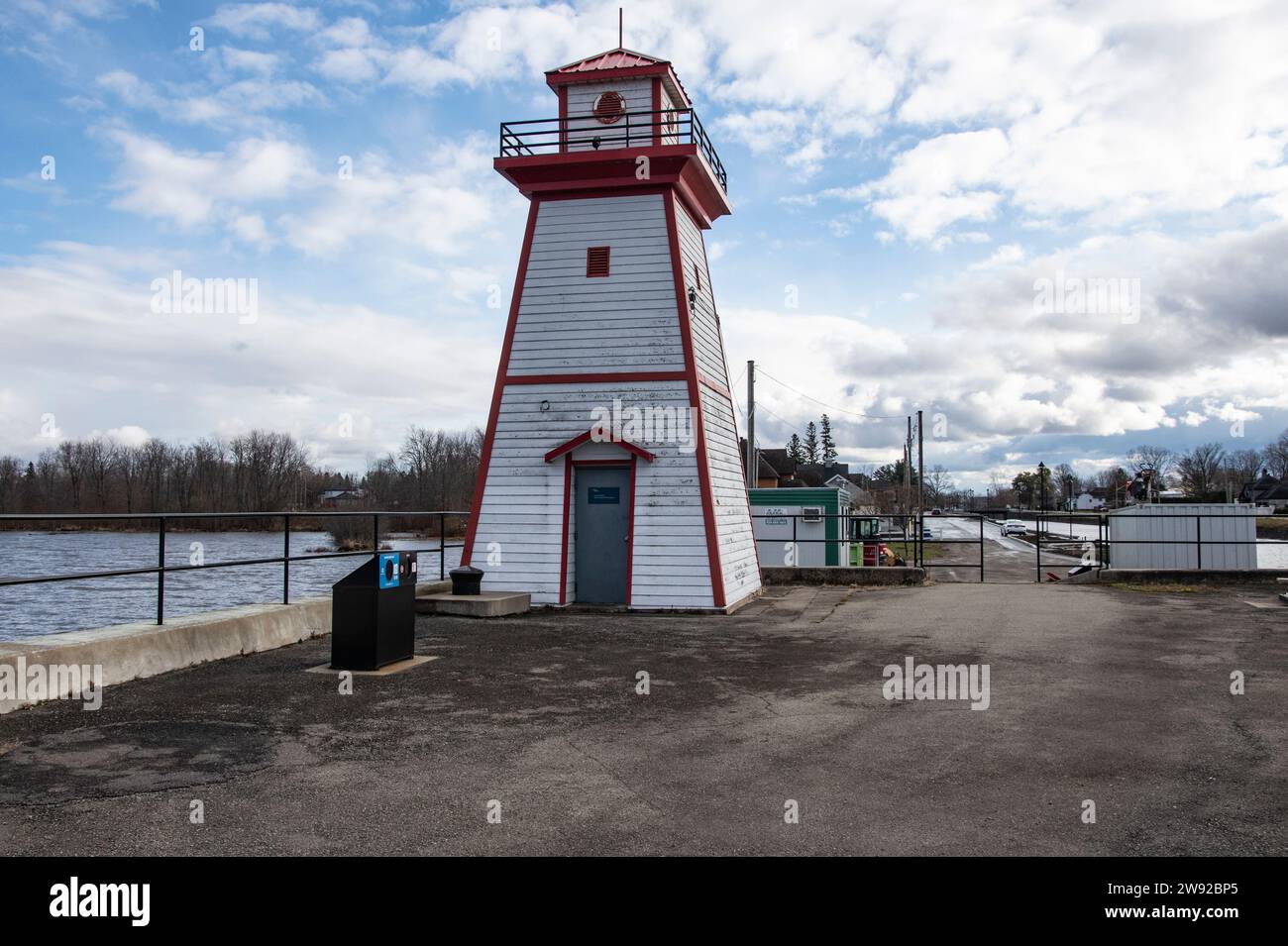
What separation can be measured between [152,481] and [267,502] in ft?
30.5

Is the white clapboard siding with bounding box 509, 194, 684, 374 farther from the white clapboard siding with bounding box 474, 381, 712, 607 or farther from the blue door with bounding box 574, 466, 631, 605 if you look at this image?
the blue door with bounding box 574, 466, 631, 605

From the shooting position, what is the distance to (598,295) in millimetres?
15094

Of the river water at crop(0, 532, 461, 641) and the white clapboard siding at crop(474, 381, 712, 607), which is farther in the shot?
the river water at crop(0, 532, 461, 641)

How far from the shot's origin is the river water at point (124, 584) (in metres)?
23.1

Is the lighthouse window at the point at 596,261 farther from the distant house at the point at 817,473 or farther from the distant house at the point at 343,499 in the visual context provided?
the distant house at the point at 817,473

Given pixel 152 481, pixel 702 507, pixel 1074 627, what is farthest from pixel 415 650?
pixel 152 481

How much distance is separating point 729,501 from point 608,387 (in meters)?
2.84

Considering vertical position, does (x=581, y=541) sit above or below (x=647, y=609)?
above

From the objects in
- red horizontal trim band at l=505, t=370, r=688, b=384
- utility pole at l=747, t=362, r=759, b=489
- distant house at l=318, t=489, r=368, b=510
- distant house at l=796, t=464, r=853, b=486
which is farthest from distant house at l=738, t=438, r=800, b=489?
red horizontal trim band at l=505, t=370, r=688, b=384

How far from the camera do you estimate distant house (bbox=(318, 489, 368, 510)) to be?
8091 centimetres

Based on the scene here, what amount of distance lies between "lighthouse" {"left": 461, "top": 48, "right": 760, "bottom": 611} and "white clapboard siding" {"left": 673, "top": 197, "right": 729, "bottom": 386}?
0.33 ft
